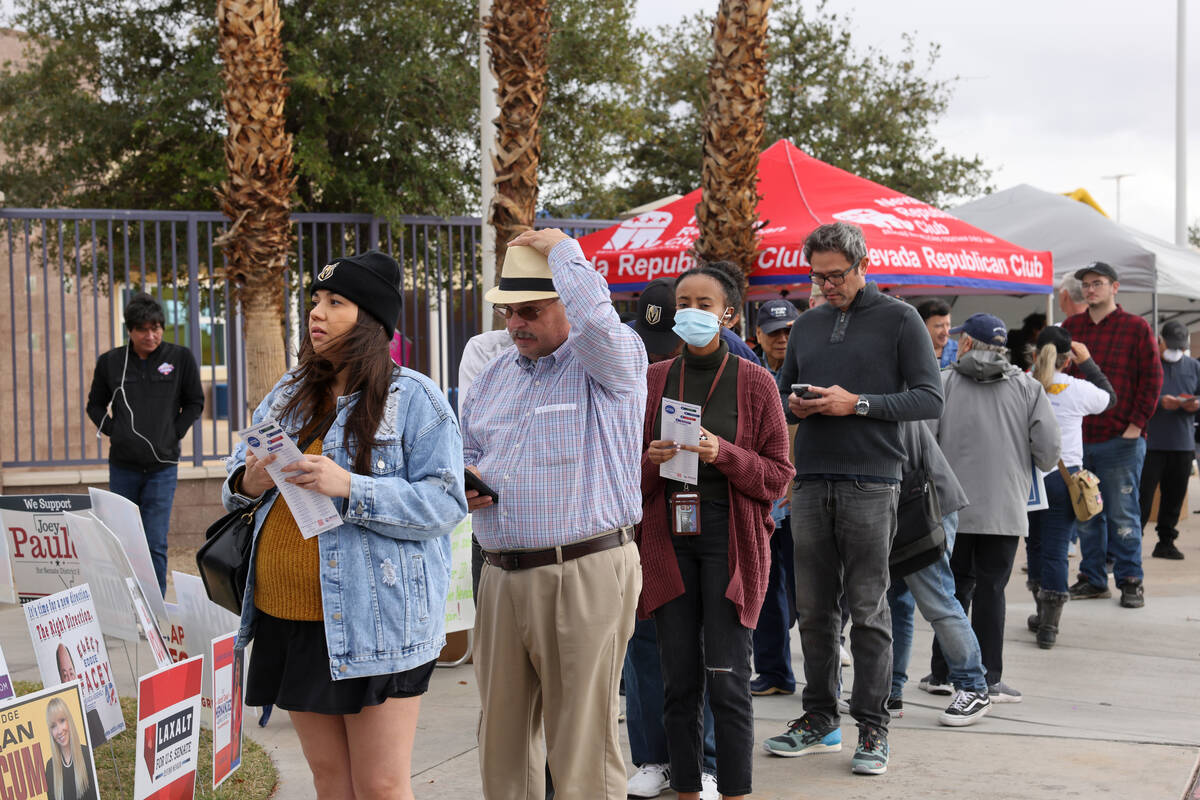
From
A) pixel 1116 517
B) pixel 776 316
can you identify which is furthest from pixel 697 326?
pixel 1116 517

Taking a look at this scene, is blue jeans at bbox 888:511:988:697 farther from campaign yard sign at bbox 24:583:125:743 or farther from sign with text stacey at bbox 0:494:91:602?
sign with text stacey at bbox 0:494:91:602

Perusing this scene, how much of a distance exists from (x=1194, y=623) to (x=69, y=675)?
6.73 m

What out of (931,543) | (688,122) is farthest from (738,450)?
(688,122)

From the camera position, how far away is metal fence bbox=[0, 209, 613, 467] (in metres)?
9.78

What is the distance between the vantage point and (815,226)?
10.0 m

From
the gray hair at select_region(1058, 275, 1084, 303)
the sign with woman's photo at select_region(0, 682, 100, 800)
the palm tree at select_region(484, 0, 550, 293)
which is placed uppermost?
the palm tree at select_region(484, 0, 550, 293)

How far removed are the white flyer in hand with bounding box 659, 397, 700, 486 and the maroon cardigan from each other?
0.12 meters

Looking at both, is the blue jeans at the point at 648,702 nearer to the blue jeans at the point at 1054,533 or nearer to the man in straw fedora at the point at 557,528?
the man in straw fedora at the point at 557,528

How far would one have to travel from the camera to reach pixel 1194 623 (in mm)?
7625

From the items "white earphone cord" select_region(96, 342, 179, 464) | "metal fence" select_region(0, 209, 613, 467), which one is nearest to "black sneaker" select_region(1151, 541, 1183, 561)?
"metal fence" select_region(0, 209, 613, 467)

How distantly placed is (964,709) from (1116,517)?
3553mm

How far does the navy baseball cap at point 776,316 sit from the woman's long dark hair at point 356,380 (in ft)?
10.4

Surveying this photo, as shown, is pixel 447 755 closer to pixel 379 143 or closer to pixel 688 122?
pixel 379 143

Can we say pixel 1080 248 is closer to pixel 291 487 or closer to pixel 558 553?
pixel 558 553
